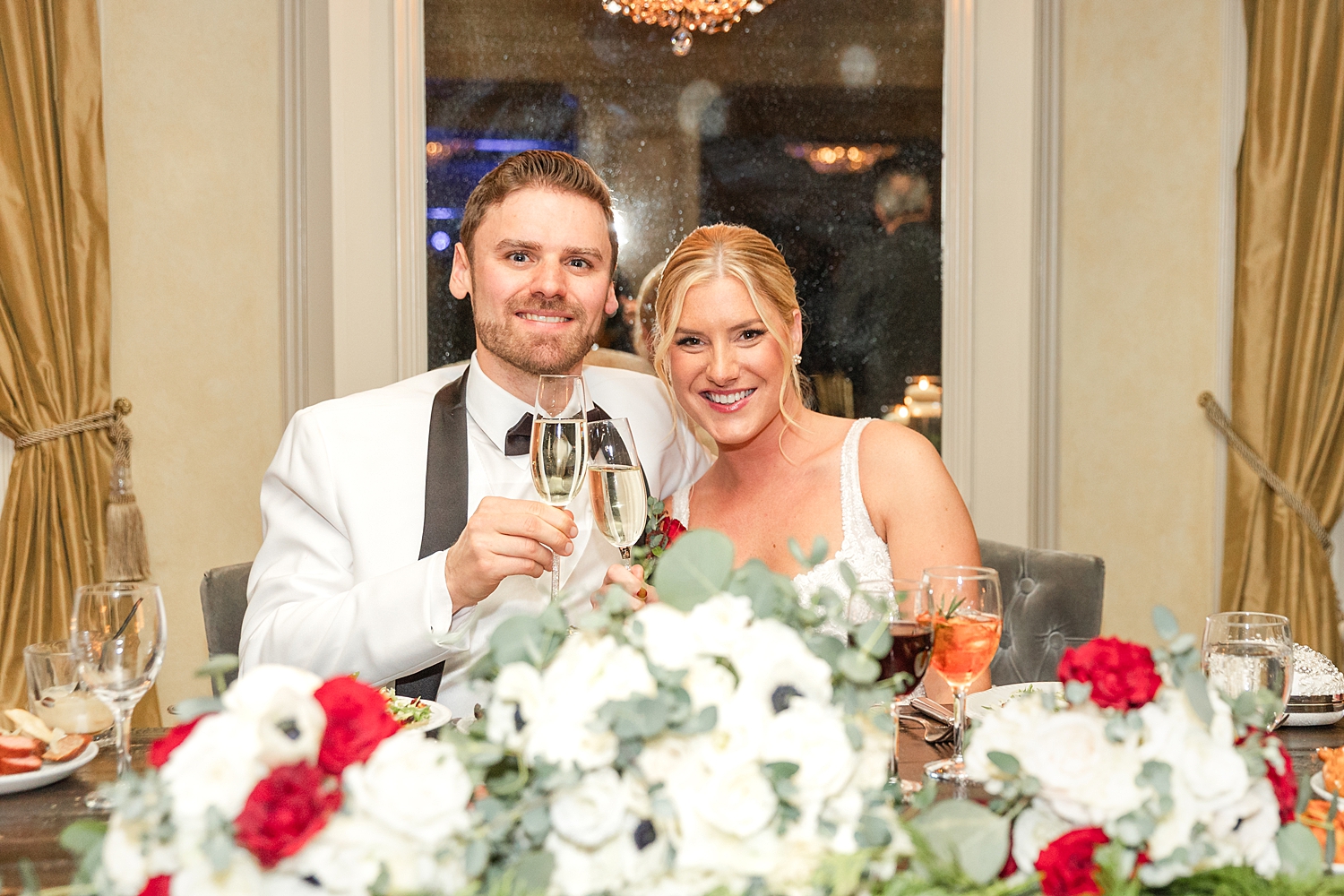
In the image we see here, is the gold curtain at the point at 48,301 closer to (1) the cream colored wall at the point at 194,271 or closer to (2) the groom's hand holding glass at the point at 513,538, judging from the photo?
(1) the cream colored wall at the point at 194,271

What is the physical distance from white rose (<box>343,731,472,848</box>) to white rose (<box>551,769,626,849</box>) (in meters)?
0.06

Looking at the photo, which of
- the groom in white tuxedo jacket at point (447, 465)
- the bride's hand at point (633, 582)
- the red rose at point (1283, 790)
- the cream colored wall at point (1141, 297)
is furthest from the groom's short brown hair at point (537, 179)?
the cream colored wall at point (1141, 297)

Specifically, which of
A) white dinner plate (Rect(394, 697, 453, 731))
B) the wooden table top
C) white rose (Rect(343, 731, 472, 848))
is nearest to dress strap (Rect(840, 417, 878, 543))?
the wooden table top

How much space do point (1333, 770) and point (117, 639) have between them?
1291 millimetres

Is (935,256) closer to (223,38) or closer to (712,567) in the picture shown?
(223,38)

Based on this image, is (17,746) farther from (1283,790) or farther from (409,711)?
(1283,790)

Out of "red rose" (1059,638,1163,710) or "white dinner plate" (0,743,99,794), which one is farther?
"white dinner plate" (0,743,99,794)

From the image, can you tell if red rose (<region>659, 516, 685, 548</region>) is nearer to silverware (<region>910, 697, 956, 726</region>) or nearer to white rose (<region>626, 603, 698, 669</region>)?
silverware (<region>910, 697, 956, 726</region>)

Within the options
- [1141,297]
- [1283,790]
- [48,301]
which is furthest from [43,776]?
[1141,297]

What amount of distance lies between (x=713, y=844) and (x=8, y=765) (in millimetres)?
966

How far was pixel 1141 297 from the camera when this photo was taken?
3457 mm

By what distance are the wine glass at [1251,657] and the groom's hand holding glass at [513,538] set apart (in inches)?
29.7

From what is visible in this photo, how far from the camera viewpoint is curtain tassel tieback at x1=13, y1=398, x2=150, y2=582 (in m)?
3.09

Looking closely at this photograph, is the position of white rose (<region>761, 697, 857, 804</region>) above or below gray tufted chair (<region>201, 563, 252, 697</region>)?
above
